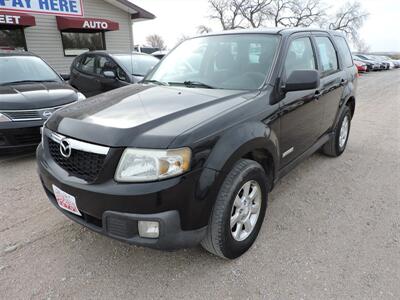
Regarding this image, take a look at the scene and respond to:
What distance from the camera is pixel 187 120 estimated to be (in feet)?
6.91

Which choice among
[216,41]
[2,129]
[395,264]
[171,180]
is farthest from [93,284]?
[2,129]

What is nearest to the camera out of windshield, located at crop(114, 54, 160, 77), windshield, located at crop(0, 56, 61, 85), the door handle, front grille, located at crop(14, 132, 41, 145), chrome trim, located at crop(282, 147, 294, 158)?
chrome trim, located at crop(282, 147, 294, 158)

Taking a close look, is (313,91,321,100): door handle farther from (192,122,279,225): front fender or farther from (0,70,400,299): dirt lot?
(192,122,279,225): front fender

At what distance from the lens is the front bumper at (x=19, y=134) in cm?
413

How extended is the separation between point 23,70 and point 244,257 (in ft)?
16.6

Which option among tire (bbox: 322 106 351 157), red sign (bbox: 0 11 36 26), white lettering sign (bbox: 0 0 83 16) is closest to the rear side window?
tire (bbox: 322 106 351 157)

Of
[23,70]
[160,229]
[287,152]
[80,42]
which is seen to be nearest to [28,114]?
[23,70]

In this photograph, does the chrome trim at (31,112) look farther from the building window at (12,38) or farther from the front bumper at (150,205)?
the building window at (12,38)

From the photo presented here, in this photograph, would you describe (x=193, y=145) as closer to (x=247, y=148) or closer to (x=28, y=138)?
(x=247, y=148)

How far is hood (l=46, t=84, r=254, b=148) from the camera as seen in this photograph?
1946 mm

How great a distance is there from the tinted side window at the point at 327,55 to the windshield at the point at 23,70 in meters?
4.48

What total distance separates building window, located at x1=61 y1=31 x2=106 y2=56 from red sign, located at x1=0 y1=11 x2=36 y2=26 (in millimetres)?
2009

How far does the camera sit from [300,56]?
3229mm

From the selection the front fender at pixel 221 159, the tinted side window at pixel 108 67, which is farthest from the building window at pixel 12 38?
the front fender at pixel 221 159
